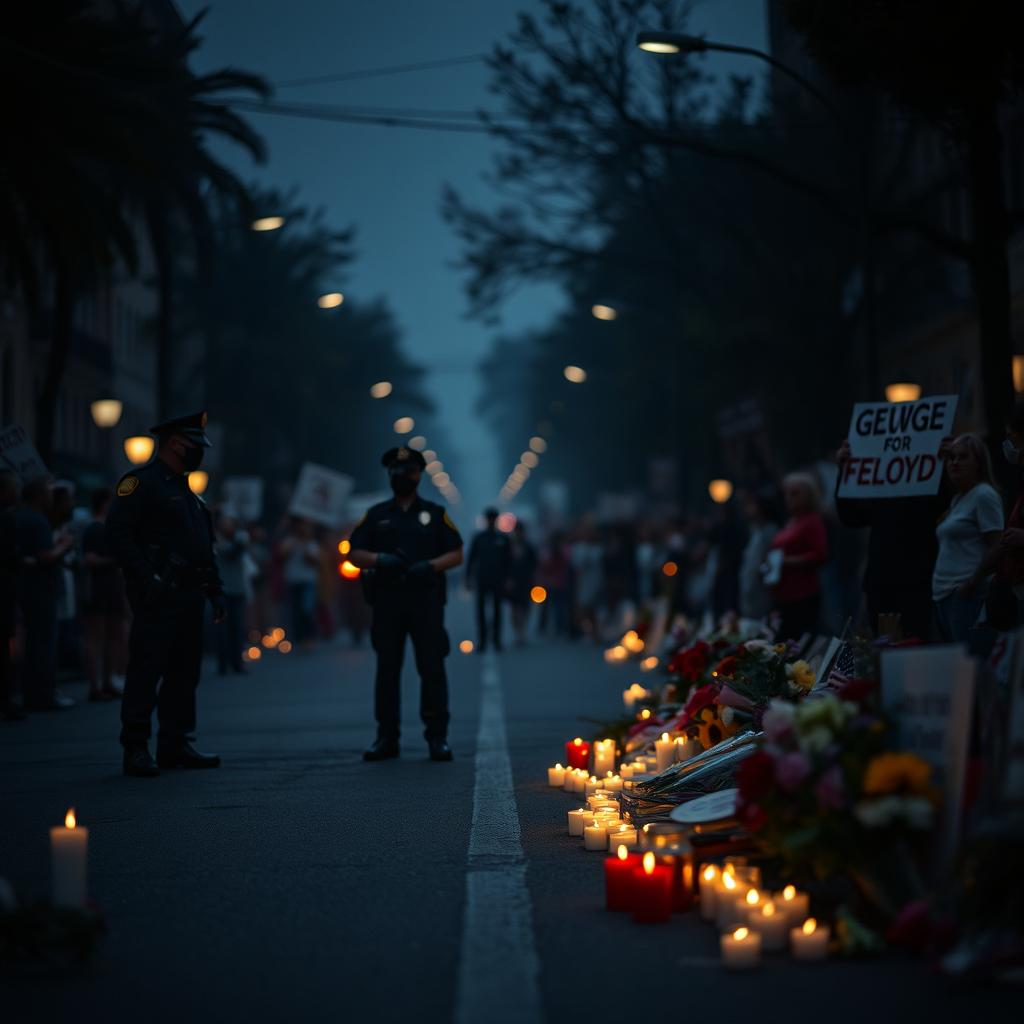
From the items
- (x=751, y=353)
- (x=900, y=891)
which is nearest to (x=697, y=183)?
(x=751, y=353)

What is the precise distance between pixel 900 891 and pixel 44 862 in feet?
12.1

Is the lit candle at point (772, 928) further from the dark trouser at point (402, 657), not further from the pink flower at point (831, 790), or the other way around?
the dark trouser at point (402, 657)

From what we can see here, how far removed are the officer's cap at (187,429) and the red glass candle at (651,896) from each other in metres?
5.90

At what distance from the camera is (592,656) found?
2878 cm

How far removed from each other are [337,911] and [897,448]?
6.67m

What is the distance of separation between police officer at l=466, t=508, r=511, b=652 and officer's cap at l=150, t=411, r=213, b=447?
55.1 ft

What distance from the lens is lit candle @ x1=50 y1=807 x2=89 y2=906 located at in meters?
5.98

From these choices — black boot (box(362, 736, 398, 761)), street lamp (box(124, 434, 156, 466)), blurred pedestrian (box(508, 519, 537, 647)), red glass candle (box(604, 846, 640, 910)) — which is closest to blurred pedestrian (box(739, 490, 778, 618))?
black boot (box(362, 736, 398, 761))

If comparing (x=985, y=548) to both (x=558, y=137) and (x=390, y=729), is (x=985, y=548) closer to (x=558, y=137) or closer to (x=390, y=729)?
(x=390, y=729)

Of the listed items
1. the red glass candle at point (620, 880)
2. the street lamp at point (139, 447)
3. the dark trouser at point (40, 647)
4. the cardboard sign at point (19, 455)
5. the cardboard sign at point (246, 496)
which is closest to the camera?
the red glass candle at point (620, 880)

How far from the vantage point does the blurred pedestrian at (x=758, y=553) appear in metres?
18.8

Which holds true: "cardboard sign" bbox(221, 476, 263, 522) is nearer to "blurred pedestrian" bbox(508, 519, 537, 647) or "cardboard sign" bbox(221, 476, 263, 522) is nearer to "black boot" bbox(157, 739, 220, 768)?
"blurred pedestrian" bbox(508, 519, 537, 647)

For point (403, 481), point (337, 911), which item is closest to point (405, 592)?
point (403, 481)

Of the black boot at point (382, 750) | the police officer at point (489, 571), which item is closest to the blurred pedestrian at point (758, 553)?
the black boot at point (382, 750)
